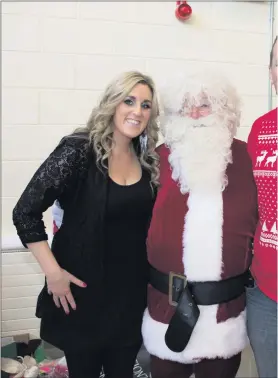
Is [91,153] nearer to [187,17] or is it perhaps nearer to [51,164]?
[51,164]

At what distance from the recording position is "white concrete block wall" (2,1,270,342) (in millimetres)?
1850

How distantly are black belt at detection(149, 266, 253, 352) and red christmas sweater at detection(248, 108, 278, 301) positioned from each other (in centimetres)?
11

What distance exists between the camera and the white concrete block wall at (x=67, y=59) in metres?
1.85

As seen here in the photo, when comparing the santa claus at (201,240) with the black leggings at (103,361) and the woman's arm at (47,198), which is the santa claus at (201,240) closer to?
the black leggings at (103,361)

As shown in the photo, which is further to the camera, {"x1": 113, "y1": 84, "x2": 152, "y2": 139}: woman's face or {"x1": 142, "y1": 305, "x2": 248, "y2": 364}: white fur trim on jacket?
{"x1": 113, "y1": 84, "x2": 152, "y2": 139}: woman's face

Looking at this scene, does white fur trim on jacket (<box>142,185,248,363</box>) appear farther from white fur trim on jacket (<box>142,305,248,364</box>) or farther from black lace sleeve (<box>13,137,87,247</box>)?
black lace sleeve (<box>13,137,87,247</box>)

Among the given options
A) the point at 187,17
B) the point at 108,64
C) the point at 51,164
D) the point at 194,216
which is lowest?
the point at 194,216

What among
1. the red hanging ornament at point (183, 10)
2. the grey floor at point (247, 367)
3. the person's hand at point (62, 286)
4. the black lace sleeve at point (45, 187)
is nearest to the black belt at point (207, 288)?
the person's hand at point (62, 286)

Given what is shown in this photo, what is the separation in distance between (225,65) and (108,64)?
0.61 m

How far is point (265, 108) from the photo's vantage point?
2098 millimetres

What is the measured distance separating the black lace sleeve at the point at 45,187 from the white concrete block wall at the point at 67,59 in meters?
0.74

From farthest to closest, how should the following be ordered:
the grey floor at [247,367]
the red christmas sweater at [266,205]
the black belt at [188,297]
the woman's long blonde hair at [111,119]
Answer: the grey floor at [247,367]
the woman's long blonde hair at [111,119]
the black belt at [188,297]
the red christmas sweater at [266,205]

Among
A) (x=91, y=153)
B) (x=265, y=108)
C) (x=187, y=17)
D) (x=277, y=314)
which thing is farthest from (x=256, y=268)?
(x=187, y=17)

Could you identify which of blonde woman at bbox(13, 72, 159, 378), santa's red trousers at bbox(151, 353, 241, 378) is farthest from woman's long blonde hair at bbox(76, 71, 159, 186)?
santa's red trousers at bbox(151, 353, 241, 378)
